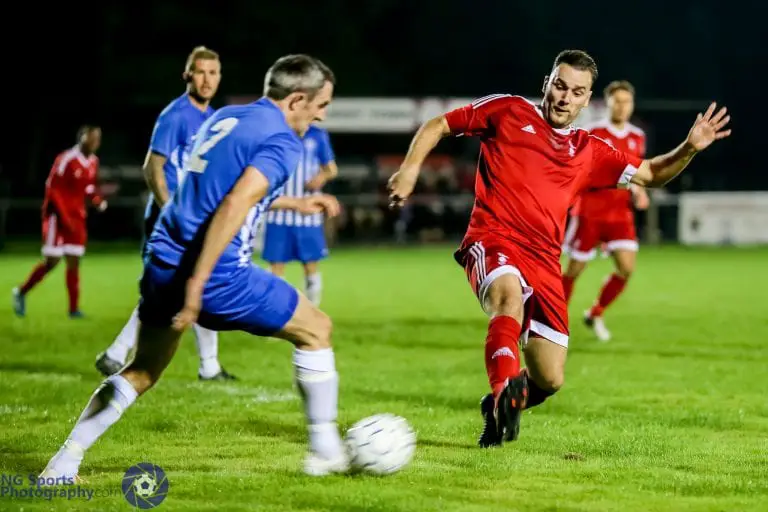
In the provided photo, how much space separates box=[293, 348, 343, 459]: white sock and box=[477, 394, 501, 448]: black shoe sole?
80cm

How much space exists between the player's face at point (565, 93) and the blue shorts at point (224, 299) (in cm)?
215

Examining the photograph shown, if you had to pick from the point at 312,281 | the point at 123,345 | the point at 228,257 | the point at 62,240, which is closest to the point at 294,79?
the point at 228,257

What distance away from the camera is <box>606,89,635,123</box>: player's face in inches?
465

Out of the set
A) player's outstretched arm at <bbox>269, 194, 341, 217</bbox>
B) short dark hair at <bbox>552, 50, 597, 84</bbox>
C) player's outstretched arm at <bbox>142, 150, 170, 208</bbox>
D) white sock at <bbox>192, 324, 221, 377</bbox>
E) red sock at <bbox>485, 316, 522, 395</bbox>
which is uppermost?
short dark hair at <bbox>552, 50, 597, 84</bbox>

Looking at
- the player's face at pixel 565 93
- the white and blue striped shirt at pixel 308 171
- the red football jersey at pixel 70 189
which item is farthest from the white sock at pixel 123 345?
the red football jersey at pixel 70 189

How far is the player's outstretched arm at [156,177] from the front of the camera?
26.8 feet

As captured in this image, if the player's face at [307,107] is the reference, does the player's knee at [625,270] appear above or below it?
below

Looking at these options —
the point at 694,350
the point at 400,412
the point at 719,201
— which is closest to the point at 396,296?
the point at 694,350

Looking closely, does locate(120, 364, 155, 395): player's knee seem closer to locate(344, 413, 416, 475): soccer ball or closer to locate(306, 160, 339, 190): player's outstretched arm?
locate(344, 413, 416, 475): soccer ball

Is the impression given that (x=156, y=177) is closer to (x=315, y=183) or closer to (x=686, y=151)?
(x=686, y=151)

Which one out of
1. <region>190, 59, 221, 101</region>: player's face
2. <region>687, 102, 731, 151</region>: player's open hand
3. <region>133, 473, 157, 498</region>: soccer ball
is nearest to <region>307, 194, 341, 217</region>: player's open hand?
<region>133, 473, 157, 498</region>: soccer ball

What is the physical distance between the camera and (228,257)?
17.7 ft

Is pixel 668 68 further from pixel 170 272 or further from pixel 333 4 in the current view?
pixel 170 272

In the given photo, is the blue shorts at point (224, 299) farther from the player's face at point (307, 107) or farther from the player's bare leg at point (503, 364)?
the player's bare leg at point (503, 364)
